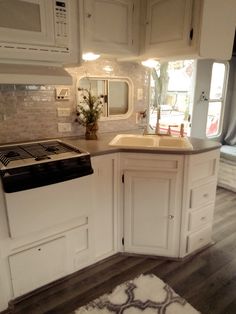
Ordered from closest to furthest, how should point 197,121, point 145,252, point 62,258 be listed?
point 62,258, point 145,252, point 197,121

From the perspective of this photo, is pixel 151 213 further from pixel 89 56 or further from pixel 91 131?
pixel 89 56

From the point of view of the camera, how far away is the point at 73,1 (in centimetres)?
174

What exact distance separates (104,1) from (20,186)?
5.12 feet

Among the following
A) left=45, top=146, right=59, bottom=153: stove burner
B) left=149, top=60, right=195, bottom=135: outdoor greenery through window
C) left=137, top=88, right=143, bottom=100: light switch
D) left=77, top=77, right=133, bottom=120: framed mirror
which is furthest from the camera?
left=149, top=60, right=195, bottom=135: outdoor greenery through window

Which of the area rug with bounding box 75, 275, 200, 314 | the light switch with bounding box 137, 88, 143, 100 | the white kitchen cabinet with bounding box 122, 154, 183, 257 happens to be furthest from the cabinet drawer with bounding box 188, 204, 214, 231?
the light switch with bounding box 137, 88, 143, 100

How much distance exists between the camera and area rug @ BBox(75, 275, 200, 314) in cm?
166

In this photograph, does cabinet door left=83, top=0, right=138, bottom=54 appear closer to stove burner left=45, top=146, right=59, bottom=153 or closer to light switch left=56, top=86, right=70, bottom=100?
light switch left=56, top=86, right=70, bottom=100

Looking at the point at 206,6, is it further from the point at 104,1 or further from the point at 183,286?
the point at 183,286

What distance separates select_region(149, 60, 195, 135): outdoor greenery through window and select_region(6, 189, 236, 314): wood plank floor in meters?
1.88

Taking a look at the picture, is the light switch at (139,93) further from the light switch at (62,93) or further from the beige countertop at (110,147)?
the light switch at (62,93)

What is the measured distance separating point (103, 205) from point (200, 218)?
2.90ft

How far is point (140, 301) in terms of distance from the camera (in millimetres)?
1734

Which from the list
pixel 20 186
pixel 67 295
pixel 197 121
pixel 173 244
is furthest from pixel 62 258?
pixel 197 121

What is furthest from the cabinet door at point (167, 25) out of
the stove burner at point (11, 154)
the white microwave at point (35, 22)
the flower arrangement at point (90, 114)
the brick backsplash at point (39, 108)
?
the stove burner at point (11, 154)
